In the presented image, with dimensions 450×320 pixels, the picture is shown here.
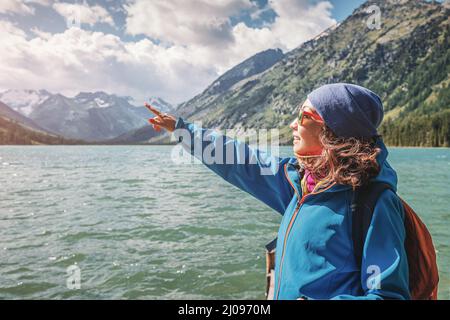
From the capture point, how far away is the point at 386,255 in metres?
2.35

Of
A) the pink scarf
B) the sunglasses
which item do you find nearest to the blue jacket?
the pink scarf

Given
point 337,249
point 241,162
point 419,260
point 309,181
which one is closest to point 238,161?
point 241,162

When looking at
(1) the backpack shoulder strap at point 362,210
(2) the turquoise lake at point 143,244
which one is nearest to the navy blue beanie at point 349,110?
(1) the backpack shoulder strap at point 362,210

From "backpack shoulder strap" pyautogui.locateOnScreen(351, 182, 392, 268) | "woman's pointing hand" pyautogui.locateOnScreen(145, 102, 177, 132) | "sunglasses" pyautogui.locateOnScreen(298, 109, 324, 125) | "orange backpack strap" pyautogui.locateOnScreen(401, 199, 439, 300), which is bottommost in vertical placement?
"orange backpack strap" pyautogui.locateOnScreen(401, 199, 439, 300)

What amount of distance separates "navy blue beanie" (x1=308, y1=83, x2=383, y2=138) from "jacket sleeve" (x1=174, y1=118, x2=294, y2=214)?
3.25 ft

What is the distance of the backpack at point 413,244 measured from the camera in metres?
2.47

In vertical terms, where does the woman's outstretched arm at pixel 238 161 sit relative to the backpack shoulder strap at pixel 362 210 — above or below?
above

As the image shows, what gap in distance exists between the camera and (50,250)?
1262 cm

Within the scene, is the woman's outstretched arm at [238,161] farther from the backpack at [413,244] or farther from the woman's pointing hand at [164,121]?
the backpack at [413,244]

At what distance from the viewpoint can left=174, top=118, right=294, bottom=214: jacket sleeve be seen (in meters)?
3.66

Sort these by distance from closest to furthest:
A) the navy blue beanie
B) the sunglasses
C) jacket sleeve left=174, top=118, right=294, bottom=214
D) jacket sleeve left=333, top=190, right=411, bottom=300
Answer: jacket sleeve left=333, top=190, right=411, bottom=300
the navy blue beanie
the sunglasses
jacket sleeve left=174, top=118, right=294, bottom=214

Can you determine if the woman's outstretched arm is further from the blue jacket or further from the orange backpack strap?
the orange backpack strap
